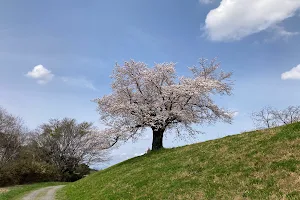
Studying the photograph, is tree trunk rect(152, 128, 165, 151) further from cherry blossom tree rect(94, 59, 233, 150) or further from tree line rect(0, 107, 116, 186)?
tree line rect(0, 107, 116, 186)

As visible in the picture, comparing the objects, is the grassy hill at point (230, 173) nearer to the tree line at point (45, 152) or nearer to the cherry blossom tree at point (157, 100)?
the cherry blossom tree at point (157, 100)

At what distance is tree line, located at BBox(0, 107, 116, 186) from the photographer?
5022cm

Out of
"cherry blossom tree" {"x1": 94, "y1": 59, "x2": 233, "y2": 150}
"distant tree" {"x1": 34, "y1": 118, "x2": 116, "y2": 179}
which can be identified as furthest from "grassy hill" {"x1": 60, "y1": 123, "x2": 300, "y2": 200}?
"distant tree" {"x1": 34, "y1": 118, "x2": 116, "y2": 179}

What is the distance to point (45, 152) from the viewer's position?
63125 mm

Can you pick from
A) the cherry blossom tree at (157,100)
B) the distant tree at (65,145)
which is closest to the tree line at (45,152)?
the distant tree at (65,145)

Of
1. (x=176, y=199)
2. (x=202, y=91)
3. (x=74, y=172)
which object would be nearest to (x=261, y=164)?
(x=176, y=199)

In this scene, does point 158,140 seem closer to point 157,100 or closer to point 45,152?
point 157,100

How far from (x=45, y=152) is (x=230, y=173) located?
5580cm

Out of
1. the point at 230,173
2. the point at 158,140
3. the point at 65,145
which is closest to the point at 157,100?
the point at 158,140

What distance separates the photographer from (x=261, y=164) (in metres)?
Answer: 14.4

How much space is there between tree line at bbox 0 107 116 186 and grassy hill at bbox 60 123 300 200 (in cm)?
3109

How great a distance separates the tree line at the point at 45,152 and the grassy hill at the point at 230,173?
3109 centimetres

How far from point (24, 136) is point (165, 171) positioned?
1660 inches

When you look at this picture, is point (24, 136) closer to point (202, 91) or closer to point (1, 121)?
point (1, 121)
